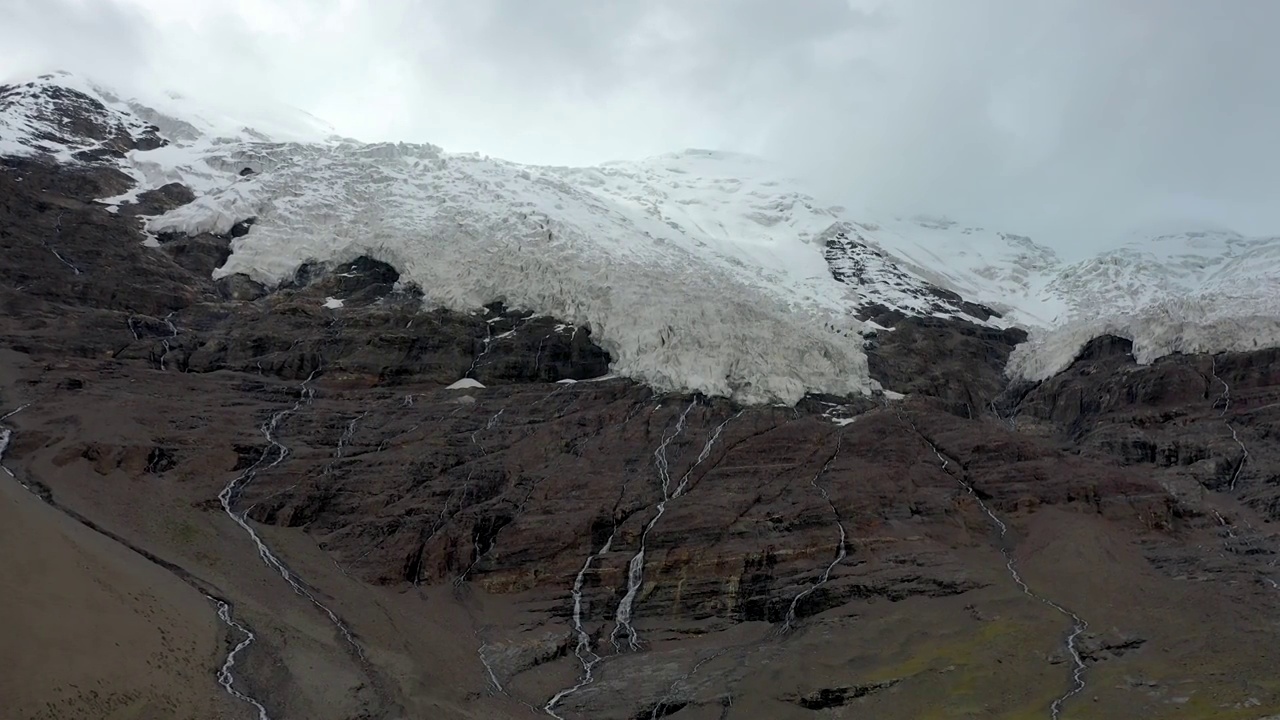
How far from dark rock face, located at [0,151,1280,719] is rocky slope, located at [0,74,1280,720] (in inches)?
11.4

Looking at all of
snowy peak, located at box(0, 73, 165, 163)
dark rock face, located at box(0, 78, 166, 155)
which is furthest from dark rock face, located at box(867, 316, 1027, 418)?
snowy peak, located at box(0, 73, 165, 163)

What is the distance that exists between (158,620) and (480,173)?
9038 centimetres

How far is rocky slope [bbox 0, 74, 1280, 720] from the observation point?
56875 mm

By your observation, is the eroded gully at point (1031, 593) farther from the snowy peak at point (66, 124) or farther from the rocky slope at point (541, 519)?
the snowy peak at point (66, 124)

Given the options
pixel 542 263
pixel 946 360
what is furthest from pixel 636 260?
pixel 946 360

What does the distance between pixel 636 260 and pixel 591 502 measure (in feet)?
136

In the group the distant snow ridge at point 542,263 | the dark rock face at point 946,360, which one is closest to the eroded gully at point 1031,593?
the distant snow ridge at point 542,263

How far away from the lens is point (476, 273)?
4131 inches

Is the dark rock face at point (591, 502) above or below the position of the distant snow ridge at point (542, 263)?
below

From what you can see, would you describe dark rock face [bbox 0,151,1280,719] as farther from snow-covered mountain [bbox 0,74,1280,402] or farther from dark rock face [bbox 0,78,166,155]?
dark rock face [bbox 0,78,166,155]

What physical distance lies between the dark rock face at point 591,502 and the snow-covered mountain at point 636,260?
402 centimetres

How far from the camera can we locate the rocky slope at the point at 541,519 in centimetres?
5688

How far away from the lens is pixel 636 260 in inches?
4434

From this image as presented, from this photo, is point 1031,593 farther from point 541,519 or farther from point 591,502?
point 541,519
